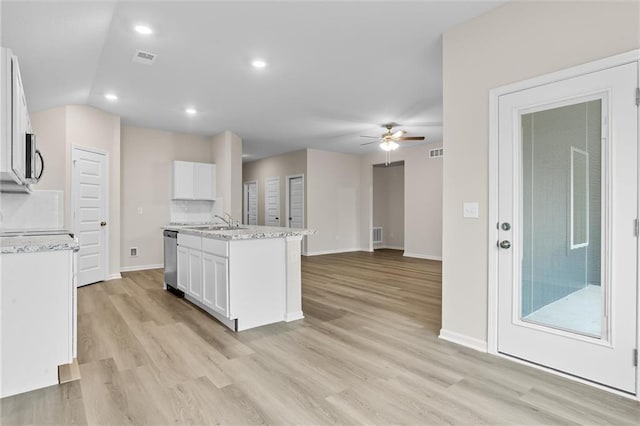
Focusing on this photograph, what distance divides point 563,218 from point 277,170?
7.77m

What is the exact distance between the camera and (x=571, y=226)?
7.57 feet

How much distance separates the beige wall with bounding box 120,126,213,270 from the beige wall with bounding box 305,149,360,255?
3.15 m

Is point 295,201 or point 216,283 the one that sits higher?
point 295,201

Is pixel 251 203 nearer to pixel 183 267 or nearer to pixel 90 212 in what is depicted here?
pixel 90 212

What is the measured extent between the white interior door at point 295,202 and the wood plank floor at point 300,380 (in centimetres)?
510

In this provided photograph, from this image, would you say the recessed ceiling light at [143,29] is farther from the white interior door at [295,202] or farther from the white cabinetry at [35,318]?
the white interior door at [295,202]

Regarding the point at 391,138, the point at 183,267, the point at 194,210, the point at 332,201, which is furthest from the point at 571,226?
the point at 332,201

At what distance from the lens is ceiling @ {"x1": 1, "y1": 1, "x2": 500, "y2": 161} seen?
2.67m

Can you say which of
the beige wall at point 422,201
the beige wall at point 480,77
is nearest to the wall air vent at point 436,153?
the beige wall at point 422,201

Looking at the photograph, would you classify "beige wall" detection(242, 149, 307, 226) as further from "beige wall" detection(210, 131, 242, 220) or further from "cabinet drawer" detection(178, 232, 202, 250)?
"cabinet drawer" detection(178, 232, 202, 250)

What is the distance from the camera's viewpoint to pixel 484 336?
8.79ft

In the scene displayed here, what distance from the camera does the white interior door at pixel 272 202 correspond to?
30.8ft

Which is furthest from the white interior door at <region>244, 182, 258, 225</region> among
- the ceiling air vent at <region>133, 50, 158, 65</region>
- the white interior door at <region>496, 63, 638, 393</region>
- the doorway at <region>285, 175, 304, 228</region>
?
the white interior door at <region>496, 63, 638, 393</region>

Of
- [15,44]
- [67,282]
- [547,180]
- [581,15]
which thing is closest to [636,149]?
[547,180]
